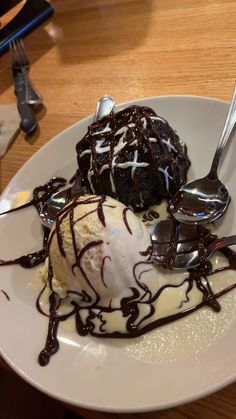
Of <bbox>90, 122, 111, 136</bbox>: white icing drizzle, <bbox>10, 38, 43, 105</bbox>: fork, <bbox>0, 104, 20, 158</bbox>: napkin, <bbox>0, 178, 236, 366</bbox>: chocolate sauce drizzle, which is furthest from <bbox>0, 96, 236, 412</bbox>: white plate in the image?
<bbox>10, 38, 43, 105</bbox>: fork

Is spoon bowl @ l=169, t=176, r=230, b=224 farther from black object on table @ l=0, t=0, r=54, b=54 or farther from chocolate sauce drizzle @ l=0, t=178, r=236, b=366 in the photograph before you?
black object on table @ l=0, t=0, r=54, b=54

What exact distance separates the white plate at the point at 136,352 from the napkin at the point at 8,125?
1.81 ft

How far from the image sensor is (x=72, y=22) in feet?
6.94

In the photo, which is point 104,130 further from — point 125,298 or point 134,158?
point 125,298

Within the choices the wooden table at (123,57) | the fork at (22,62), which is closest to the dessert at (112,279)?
the wooden table at (123,57)

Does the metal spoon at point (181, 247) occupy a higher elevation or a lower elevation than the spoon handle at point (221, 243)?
lower

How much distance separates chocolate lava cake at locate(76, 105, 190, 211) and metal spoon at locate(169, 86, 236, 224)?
0.26 feet

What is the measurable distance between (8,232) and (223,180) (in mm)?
641

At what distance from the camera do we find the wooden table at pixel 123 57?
1.56m

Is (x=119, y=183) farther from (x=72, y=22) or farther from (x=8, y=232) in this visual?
(x=72, y=22)

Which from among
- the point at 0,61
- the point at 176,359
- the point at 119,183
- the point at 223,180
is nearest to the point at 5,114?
the point at 0,61

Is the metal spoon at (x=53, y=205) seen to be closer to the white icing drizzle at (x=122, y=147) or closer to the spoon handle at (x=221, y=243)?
the white icing drizzle at (x=122, y=147)

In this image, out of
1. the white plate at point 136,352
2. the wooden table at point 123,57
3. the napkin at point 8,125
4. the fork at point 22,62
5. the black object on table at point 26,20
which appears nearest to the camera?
the white plate at point 136,352

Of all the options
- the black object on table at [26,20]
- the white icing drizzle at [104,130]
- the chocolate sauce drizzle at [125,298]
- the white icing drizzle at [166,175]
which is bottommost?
the chocolate sauce drizzle at [125,298]
